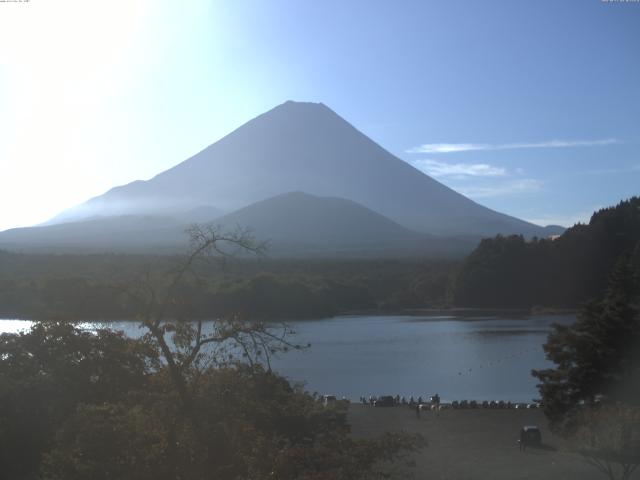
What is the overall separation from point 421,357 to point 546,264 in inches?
547

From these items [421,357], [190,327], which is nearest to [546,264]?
[421,357]

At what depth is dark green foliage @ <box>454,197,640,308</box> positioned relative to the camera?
108ft

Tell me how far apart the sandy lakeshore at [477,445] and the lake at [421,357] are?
3.44 m

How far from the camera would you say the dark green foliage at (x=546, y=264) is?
108 ft

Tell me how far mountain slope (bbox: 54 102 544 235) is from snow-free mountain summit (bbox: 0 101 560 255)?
10 centimetres

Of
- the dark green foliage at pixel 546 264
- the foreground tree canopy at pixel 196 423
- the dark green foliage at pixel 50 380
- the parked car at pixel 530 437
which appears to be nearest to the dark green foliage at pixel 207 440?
the foreground tree canopy at pixel 196 423

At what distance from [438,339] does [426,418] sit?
13.4 meters

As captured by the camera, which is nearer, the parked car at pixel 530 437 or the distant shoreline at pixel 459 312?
the parked car at pixel 530 437

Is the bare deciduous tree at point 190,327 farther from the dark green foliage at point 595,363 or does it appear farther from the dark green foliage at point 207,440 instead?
the dark green foliage at point 595,363

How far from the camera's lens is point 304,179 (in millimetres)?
86000

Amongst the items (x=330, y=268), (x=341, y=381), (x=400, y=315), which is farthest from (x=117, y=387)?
(x=330, y=268)

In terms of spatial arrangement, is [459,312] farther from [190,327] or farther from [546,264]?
[190,327]

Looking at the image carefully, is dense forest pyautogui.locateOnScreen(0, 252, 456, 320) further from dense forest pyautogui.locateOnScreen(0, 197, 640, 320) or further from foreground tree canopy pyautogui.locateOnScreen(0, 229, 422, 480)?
foreground tree canopy pyautogui.locateOnScreen(0, 229, 422, 480)

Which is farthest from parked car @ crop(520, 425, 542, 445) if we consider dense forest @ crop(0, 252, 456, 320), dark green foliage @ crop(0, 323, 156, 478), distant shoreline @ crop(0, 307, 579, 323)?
distant shoreline @ crop(0, 307, 579, 323)
